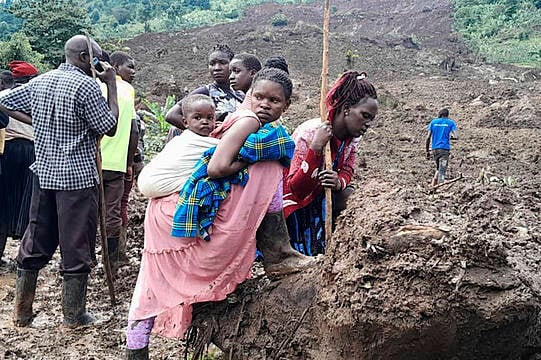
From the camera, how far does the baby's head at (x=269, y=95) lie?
294 centimetres

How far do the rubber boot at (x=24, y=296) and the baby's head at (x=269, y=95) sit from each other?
2047 mm

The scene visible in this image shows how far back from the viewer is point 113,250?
496cm

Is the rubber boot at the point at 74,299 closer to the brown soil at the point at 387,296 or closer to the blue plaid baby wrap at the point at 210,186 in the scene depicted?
the brown soil at the point at 387,296

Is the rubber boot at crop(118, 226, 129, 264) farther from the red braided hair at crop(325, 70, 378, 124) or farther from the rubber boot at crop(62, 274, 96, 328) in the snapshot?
the red braided hair at crop(325, 70, 378, 124)

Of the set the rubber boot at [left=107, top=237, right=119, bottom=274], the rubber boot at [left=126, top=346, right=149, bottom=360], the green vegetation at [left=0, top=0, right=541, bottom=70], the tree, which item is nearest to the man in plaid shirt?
the rubber boot at [left=107, top=237, right=119, bottom=274]

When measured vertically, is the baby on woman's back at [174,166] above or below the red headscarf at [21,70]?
below

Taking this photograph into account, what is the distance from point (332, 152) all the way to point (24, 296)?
222cm

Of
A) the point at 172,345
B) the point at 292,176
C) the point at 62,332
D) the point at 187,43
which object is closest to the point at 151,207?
the point at 292,176

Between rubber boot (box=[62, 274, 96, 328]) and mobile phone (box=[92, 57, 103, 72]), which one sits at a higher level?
mobile phone (box=[92, 57, 103, 72])

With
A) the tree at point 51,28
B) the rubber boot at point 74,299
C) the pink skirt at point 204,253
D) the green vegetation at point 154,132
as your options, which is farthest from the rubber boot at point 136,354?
the tree at point 51,28

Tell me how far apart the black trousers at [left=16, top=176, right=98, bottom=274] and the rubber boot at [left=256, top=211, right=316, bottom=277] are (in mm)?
1422

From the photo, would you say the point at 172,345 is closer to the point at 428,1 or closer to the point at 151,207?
the point at 151,207

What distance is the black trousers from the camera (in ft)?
12.8

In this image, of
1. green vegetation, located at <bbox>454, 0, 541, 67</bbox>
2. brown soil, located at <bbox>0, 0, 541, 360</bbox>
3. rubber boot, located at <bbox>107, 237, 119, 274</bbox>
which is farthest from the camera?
green vegetation, located at <bbox>454, 0, 541, 67</bbox>
